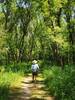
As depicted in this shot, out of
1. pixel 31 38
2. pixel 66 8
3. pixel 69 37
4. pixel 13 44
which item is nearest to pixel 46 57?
pixel 31 38

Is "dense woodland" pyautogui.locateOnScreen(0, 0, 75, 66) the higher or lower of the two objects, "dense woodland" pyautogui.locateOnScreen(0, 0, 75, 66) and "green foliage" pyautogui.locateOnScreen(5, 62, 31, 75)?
the higher

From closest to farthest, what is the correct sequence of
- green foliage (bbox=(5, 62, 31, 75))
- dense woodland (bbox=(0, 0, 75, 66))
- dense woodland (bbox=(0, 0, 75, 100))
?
1. dense woodland (bbox=(0, 0, 75, 100))
2. dense woodland (bbox=(0, 0, 75, 66))
3. green foliage (bbox=(5, 62, 31, 75))

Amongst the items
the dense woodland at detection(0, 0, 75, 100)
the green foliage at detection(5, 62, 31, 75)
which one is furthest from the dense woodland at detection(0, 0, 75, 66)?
the green foliage at detection(5, 62, 31, 75)

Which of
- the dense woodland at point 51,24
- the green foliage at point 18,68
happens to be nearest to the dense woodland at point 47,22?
the dense woodland at point 51,24


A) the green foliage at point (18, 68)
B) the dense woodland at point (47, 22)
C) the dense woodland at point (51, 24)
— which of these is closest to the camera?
the dense woodland at point (51, 24)

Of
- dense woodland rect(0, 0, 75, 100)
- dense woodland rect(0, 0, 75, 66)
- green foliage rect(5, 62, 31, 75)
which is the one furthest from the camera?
green foliage rect(5, 62, 31, 75)

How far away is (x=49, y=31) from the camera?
88.4 ft

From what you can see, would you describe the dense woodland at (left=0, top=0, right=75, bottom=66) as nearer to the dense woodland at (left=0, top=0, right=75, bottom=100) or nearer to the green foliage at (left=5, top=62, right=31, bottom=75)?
the dense woodland at (left=0, top=0, right=75, bottom=100)

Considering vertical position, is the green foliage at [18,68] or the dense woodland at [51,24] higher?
the dense woodland at [51,24]

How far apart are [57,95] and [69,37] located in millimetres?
19412

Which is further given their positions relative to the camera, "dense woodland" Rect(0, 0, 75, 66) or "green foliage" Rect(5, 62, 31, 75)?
"green foliage" Rect(5, 62, 31, 75)

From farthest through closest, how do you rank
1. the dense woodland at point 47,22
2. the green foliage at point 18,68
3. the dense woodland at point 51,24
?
the green foliage at point 18,68, the dense woodland at point 47,22, the dense woodland at point 51,24

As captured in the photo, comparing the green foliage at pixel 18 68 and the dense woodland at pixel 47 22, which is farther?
the green foliage at pixel 18 68

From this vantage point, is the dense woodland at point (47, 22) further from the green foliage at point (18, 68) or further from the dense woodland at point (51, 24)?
the green foliage at point (18, 68)
